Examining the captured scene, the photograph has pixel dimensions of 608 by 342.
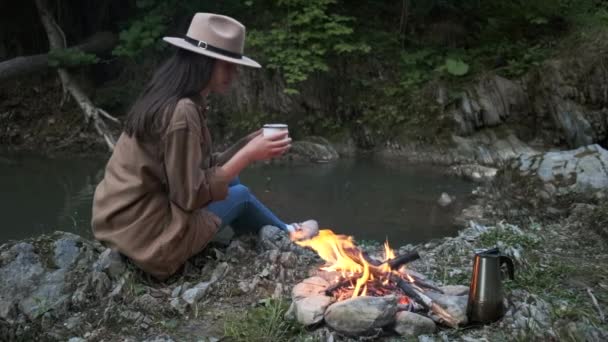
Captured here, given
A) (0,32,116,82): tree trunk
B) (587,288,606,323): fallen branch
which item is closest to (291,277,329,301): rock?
(587,288,606,323): fallen branch

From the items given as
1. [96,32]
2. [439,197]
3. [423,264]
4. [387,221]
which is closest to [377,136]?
[439,197]

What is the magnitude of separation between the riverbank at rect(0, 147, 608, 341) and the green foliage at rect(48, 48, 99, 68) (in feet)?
31.3

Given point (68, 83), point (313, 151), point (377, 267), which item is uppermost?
point (377, 267)

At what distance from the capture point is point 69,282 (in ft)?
10.5

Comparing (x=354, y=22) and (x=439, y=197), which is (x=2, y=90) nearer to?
(x=354, y=22)

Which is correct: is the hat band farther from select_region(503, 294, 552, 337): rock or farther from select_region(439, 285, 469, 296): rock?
select_region(503, 294, 552, 337): rock

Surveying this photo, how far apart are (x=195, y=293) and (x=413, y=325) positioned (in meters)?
1.19

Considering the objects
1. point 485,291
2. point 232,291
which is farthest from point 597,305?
point 232,291

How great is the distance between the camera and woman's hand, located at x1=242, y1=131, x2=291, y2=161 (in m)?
2.82

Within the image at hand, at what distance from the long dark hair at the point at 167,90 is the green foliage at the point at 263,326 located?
1005mm

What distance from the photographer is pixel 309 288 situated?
2.91 metres

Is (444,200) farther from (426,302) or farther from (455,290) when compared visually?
(426,302)

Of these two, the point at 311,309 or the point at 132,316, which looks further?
the point at 132,316

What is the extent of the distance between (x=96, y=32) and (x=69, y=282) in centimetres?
1284
